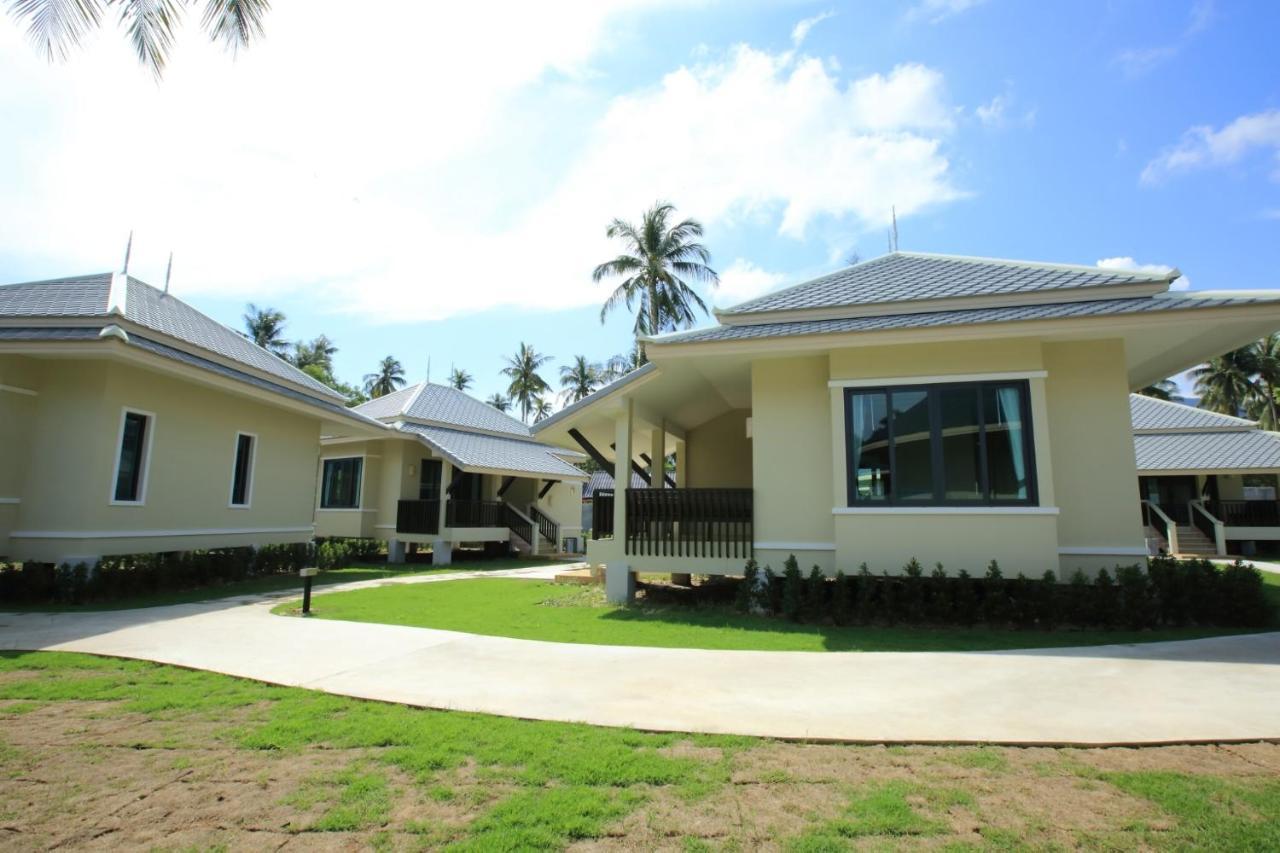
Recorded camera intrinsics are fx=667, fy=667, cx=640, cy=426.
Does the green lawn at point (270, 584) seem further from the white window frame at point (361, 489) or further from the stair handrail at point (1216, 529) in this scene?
the stair handrail at point (1216, 529)

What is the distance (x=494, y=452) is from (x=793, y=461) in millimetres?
14720

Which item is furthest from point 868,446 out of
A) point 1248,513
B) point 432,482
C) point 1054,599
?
point 1248,513

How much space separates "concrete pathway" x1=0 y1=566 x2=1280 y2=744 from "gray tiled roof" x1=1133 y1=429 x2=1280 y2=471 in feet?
65.0

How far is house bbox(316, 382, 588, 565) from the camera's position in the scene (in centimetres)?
2064

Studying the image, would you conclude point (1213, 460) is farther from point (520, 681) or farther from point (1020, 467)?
point (520, 681)

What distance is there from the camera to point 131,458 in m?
12.2

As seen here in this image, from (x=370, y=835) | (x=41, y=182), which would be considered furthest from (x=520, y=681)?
(x=41, y=182)

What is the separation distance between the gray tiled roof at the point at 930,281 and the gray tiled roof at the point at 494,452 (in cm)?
1206

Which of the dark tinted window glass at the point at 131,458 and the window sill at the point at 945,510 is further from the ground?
the dark tinted window glass at the point at 131,458

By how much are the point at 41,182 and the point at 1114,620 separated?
1379cm

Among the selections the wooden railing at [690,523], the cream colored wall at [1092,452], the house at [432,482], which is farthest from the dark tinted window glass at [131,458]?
the cream colored wall at [1092,452]

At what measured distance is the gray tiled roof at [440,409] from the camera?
22578 mm

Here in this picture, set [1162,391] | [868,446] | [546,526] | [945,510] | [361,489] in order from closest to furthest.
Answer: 1. [945,510]
2. [868,446]
3. [361,489]
4. [546,526]
5. [1162,391]

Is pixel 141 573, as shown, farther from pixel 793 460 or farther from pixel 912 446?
pixel 912 446
